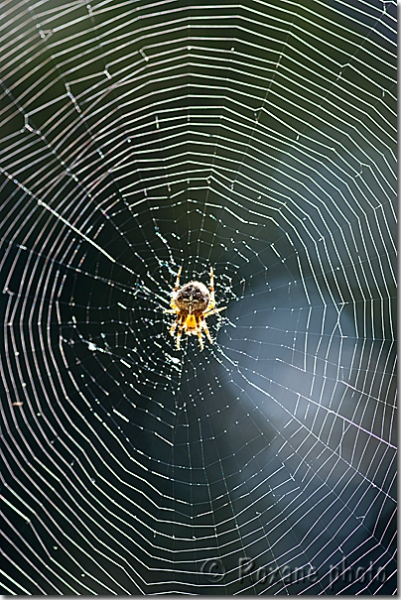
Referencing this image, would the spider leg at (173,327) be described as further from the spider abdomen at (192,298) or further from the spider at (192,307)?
the spider abdomen at (192,298)

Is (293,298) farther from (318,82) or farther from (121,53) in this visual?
(121,53)

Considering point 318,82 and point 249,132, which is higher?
point 318,82

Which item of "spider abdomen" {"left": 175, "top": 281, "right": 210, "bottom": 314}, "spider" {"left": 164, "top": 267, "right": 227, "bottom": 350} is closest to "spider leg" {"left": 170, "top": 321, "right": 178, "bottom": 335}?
"spider" {"left": 164, "top": 267, "right": 227, "bottom": 350}

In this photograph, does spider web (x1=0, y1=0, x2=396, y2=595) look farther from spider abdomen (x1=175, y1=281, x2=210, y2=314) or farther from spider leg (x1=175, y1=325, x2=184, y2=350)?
spider abdomen (x1=175, y1=281, x2=210, y2=314)

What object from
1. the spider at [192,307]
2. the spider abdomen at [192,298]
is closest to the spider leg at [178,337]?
the spider at [192,307]

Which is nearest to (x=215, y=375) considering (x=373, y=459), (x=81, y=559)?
(x=373, y=459)

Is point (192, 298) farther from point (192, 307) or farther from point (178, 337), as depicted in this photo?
point (178, 337)

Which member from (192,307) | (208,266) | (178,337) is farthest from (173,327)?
(208,266)
